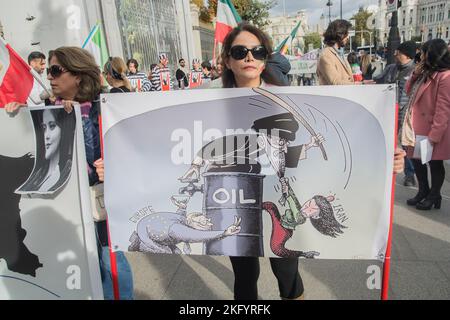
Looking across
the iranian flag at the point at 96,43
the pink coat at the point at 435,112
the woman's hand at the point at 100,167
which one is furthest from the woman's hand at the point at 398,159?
the iranian flag at the point at 96,43

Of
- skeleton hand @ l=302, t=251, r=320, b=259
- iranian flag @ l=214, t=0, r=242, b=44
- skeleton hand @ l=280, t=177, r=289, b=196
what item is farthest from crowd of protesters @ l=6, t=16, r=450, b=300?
iranian flag @ l=214, t=0, r=242, b=44

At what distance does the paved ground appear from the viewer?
2635 millimetres

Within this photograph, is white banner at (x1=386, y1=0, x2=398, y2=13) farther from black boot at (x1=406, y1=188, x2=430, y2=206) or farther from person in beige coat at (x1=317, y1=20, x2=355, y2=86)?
black boot at (x1=406, y1=188, x2=430, y2=206)

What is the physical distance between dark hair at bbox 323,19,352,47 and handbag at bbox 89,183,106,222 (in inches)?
133

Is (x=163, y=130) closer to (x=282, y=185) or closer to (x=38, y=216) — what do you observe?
(x=282, y=185)

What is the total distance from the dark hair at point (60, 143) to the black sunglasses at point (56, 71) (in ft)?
0.92

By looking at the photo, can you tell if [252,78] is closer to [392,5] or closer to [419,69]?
[419,69]

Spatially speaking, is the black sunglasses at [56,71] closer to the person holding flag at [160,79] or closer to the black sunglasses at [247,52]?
the black sunglasses at [247,52]

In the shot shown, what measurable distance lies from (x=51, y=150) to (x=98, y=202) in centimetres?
39

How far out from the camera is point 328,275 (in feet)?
9.36

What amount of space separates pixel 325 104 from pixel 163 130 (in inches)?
32.5

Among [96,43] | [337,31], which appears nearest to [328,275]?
[337,31]

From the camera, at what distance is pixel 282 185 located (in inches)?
70.0
